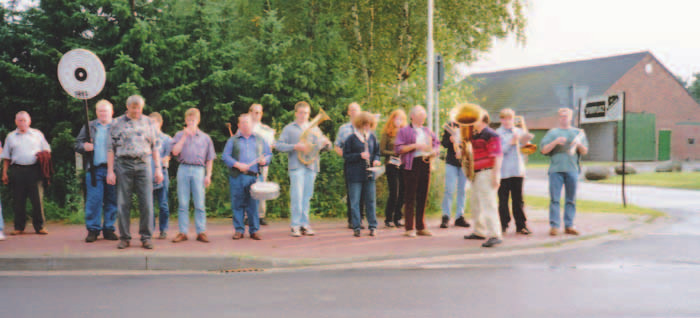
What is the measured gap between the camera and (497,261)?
746 centimetres

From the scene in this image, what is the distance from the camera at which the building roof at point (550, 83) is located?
4309 centimetres

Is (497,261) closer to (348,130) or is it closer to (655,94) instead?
(348,130)

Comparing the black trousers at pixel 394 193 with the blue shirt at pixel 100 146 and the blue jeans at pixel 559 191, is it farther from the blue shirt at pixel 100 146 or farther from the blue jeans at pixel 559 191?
the blue shirt at pixel 100 146

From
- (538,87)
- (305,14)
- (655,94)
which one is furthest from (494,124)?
(305,14)

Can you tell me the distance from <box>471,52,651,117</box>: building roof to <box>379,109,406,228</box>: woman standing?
3234 cm

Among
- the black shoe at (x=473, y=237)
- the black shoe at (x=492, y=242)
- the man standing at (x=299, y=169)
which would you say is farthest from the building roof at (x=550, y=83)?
the black shoe at (x=492, y=242)

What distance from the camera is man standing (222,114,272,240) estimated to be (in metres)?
8.65

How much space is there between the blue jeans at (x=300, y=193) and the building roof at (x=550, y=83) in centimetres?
3355

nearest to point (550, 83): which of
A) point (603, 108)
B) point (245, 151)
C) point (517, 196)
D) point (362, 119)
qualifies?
point (603, 108)

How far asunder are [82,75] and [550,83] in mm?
43055

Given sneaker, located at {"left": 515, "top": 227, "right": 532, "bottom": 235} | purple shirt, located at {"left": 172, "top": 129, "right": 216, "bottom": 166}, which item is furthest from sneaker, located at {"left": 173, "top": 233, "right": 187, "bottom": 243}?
sneaker, located at {"left": 515, "top": 227, "right": 532, "bottom": 235}

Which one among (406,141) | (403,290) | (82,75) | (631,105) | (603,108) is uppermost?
(631,105)

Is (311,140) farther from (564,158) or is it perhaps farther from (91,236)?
(564,158)

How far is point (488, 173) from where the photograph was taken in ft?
27.2
